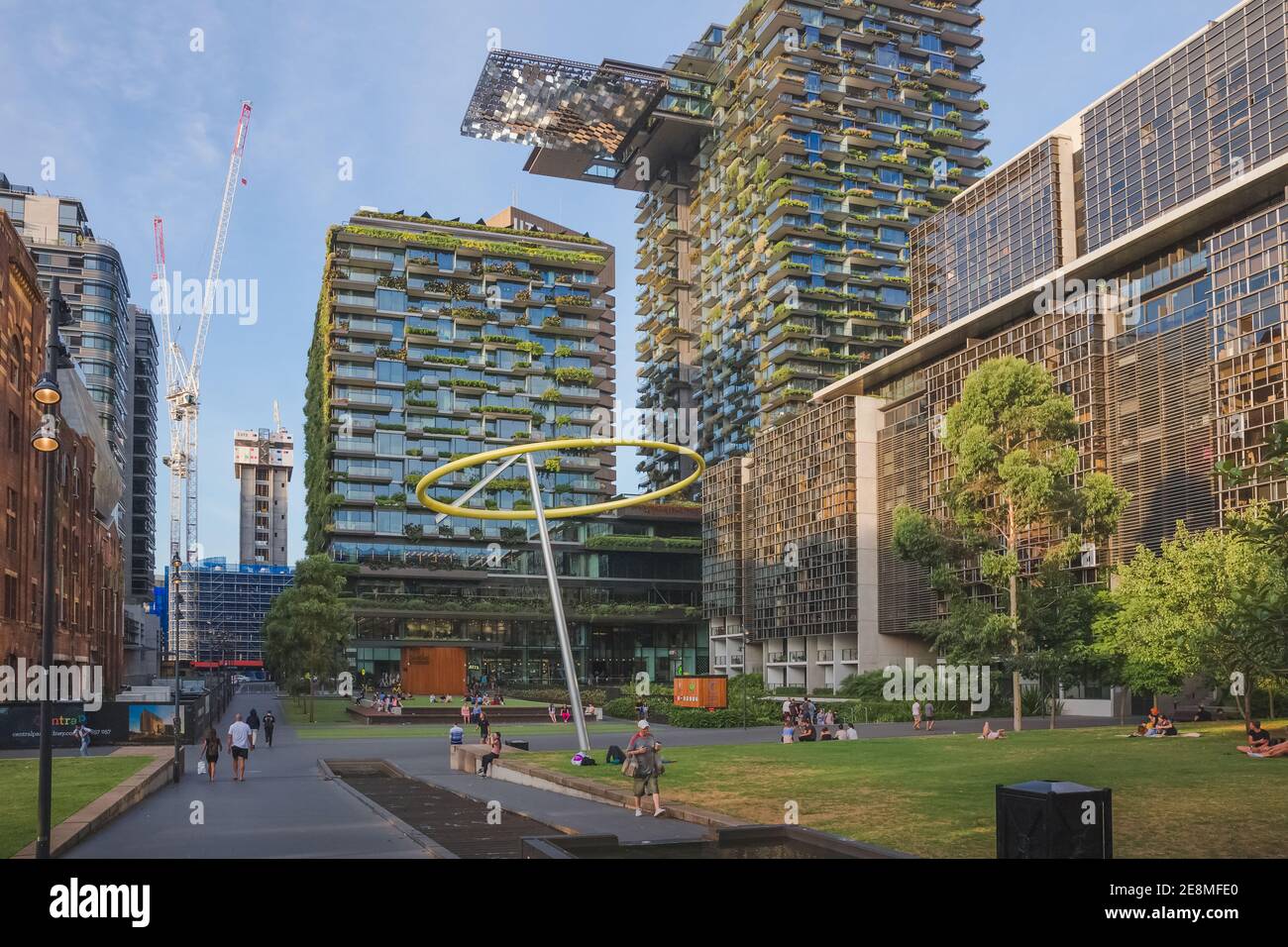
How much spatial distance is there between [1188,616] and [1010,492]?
829cm

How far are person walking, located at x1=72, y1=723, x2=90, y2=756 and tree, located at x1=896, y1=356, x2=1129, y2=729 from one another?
33.1 meters

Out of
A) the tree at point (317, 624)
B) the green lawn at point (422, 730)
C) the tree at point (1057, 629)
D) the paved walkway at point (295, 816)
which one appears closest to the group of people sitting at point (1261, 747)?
the paved walkway at point (295, 816)

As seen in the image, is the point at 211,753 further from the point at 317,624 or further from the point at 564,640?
the point at 317,624

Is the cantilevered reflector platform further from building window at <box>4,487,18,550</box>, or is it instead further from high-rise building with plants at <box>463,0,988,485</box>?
building window at <box>4,487,18,550</box>

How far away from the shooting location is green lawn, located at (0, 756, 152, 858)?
19500 mm

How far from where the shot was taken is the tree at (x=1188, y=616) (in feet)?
121

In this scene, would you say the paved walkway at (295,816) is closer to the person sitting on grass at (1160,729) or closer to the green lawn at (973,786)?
the green lawn at (973,786)

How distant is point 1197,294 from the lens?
6056 centimetres

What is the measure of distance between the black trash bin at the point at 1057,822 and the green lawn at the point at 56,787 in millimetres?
13759

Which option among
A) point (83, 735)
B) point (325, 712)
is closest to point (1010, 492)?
point (83, 735)

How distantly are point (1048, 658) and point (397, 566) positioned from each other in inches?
3517

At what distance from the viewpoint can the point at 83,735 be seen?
42.2 m

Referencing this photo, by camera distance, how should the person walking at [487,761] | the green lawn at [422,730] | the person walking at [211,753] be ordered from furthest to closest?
the green lawn at [422,730]
the person walking at [487,761]
the person walking at [211,753]

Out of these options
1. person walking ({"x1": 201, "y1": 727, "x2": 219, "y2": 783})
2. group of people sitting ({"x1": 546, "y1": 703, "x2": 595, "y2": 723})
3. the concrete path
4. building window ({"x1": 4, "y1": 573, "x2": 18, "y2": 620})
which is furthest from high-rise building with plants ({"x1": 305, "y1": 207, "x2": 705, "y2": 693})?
the concrete path
